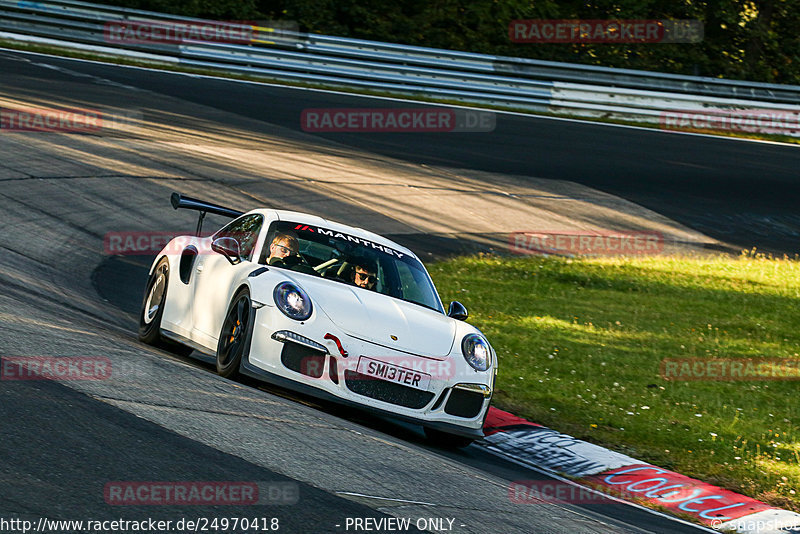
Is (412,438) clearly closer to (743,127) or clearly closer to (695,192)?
(695,192)

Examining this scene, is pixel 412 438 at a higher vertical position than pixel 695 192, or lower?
lower

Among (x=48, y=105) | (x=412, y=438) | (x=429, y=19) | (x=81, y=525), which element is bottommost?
(x=412, y=438)

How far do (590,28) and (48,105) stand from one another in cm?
1769

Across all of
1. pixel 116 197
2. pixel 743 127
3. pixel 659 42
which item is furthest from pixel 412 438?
pixel 659 42

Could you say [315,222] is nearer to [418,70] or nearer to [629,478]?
[629,478]

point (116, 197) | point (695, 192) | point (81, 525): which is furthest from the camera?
point (695, 192)

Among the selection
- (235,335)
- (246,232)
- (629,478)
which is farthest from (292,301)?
(629,478)

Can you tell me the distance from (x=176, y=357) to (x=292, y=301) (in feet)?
5.51

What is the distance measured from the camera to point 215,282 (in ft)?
26.8

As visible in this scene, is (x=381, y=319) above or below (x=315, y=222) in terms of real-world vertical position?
below

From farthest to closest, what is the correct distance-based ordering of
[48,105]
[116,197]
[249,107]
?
[249,107] < [48,105] < [116,197]

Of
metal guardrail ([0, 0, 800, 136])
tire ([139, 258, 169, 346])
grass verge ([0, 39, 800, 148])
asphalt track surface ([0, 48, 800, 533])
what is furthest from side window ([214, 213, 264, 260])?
metal guardrail ([0, 0, 800, 136])

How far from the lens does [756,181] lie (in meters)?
22.7

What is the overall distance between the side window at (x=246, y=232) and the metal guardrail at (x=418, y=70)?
17626mm
